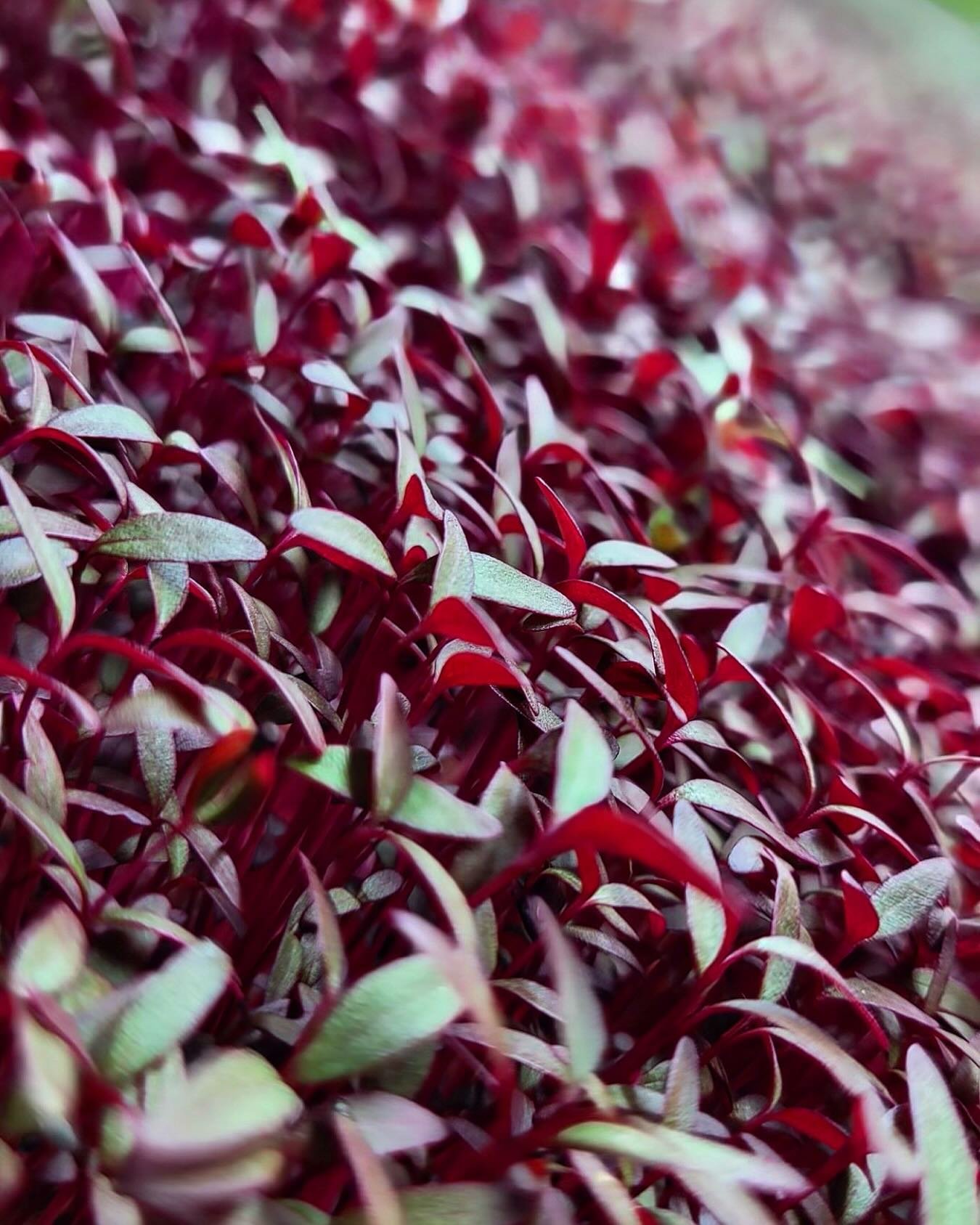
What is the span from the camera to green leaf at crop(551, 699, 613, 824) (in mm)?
336

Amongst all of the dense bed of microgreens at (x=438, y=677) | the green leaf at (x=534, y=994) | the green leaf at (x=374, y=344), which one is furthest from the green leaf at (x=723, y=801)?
the green leaf at (x=374, y=344)

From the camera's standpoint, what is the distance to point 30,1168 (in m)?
0.32

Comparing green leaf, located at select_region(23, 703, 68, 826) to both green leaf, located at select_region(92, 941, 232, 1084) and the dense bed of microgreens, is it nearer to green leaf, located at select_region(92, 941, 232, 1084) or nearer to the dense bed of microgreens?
the dense bed of microgreens

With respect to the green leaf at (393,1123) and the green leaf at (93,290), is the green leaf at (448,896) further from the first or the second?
the green leaf at (93,290)

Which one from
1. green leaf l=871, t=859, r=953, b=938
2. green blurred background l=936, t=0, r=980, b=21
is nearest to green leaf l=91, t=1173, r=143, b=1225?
green leaf l=871, t=859, r=953, b=938

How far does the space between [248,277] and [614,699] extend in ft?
1.49

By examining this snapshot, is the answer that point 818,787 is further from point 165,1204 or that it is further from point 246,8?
point 246,8

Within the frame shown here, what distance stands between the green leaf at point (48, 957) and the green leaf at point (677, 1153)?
15 cm

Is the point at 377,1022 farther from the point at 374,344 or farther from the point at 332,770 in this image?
the point at 374,344

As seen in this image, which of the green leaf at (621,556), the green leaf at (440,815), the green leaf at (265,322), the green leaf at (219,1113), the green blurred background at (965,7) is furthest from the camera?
the green blurred background at (965,7)

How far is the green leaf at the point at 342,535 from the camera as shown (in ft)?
1.45

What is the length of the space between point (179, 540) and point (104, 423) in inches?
4.0

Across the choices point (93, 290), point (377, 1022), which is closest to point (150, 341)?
point (93, 290)

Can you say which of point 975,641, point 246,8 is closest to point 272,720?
point 975,641
